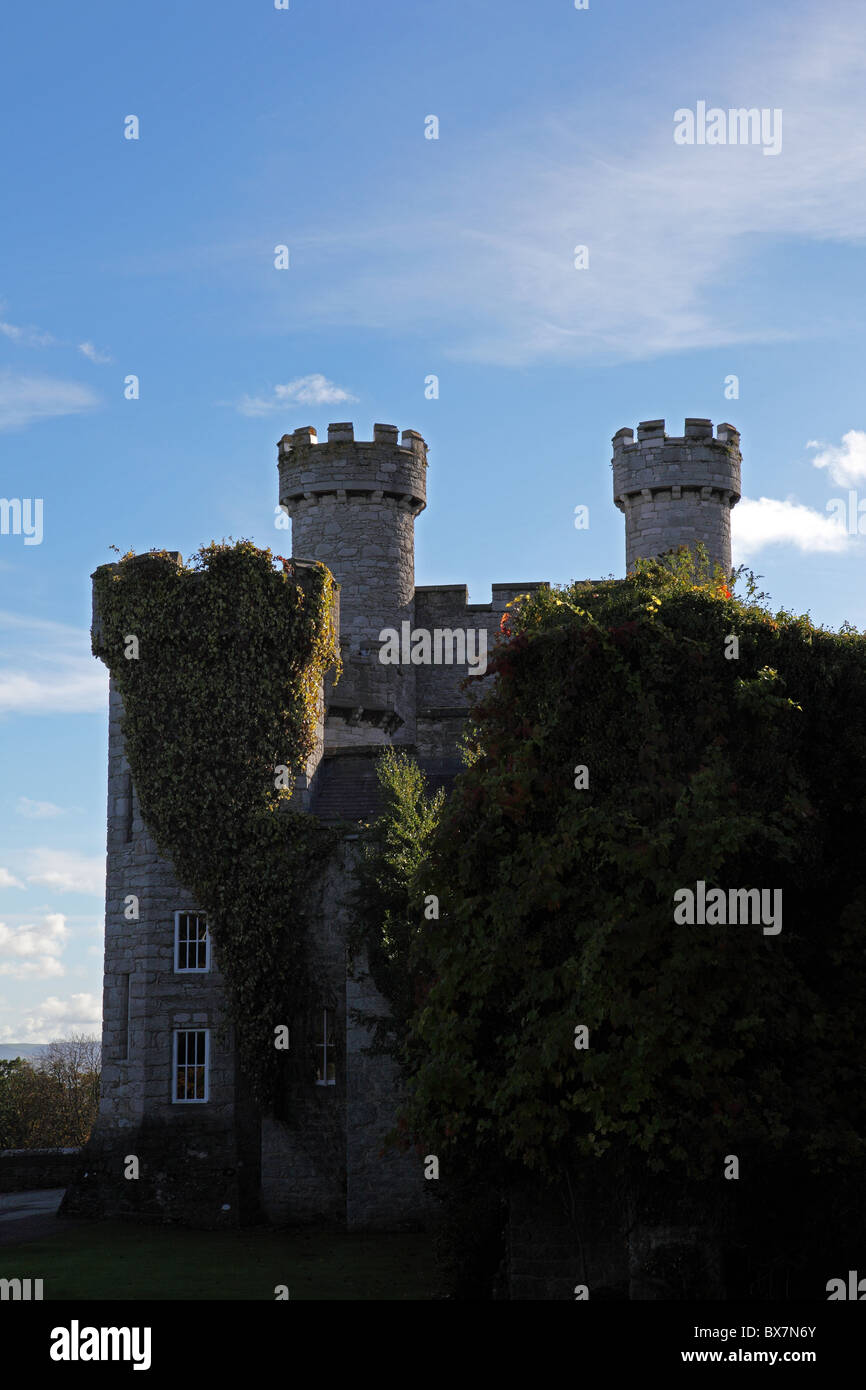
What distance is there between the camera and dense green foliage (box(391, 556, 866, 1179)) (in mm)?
15555

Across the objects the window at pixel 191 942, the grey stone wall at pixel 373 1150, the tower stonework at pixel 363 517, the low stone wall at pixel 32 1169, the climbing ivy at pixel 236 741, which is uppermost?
the tower stonework at pixel 363 517

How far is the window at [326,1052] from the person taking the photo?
27672mm

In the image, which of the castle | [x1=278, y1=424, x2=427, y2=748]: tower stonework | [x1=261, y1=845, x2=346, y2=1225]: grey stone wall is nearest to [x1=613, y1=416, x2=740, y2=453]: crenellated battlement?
[x1=278, y1=424, x2=427, y2=748]: tower stonework

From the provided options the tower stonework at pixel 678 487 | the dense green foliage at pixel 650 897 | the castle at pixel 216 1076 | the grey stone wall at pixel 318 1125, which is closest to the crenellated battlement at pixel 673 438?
the tower stonework at pixel 678 487

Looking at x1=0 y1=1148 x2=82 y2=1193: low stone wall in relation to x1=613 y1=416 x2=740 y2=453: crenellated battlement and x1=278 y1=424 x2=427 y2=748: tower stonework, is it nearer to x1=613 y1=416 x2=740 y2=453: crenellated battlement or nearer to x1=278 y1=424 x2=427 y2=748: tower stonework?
x1=278 y1=424 x2=427 y2=748: tower stonework

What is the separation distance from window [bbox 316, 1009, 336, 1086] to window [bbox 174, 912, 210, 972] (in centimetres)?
275

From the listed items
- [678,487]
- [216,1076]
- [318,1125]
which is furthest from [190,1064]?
[678,487]

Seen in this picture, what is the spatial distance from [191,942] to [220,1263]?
780 cm

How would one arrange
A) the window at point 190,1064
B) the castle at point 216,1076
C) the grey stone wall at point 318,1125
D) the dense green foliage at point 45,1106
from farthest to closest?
the dense green foliage at point 45,1106
the window at point 190,1064
the grey stone wall at point 318,1125
the castle at point 216,1076

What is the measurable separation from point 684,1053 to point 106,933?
17628 mm

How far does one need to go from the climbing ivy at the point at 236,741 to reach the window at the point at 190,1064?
108 centimetres

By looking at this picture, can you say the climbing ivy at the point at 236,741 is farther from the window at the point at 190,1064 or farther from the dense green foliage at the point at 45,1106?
the dense green foliage at the point at 45,1106

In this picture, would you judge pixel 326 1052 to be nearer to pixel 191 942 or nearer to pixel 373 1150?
pixel 373 1150
